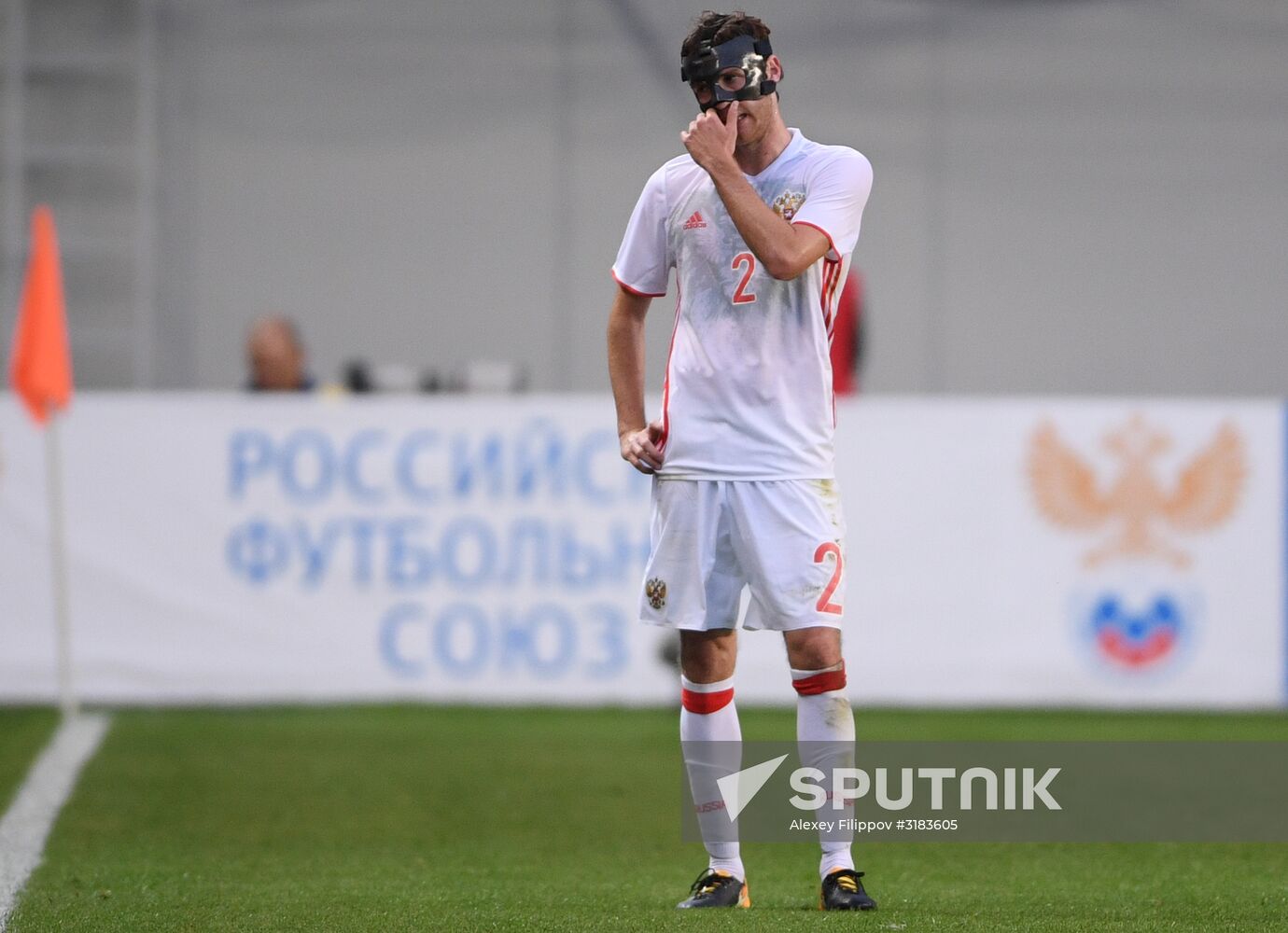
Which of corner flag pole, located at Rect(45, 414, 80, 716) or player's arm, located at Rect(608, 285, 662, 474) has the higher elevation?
player's arm, located at Rect(608, 285, 662, 474)

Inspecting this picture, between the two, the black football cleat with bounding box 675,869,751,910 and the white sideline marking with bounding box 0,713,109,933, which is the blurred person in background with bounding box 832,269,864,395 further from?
the black football cleat with bounding box 675,869,751,910

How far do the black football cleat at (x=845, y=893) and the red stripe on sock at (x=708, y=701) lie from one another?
50cm

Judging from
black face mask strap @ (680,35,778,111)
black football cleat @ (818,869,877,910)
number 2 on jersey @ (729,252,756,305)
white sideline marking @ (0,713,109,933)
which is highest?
black face mask strap @ (680,35,778,111)

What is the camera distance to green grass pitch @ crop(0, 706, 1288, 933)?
4.68m

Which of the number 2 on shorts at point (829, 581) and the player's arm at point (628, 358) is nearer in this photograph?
the number 2 on shorts at point (829, 581)

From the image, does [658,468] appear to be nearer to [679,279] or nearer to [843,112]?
[679,279]

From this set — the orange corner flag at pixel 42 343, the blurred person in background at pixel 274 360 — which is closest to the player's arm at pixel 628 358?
the orange corner flag at pixel 42 343

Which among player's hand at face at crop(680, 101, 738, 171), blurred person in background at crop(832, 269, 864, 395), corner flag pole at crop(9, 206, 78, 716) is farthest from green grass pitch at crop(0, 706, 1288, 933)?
blurred person in background at crop(832, 269, 864, 395)

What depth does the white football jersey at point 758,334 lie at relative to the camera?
4828 millimetres

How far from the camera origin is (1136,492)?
1043 centimetres

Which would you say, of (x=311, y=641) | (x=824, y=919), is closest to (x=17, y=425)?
(x=311, y=641)

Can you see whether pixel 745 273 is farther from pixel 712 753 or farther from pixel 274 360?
pixel 274 360

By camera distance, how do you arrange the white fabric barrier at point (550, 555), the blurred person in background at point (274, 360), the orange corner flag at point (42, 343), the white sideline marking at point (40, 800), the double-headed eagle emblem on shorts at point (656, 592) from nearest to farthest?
the double-headed eagle emblem on shorts at point (656, 592) < the white sideline marking at point (40, 800) < the orange corner flag at point (42, 343) < the white fabric barrier at point (550, 555) < the blurred person in background at point (274, 360)

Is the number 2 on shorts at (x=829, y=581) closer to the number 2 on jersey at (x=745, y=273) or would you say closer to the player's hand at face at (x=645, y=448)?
the player's hand at face at (x=645, y=448)
